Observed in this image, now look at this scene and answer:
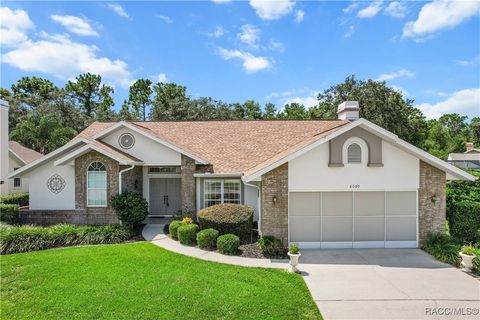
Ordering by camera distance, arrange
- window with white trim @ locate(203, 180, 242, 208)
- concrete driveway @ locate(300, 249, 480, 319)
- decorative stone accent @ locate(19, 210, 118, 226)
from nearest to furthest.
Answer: concrete driveway @ locate(300, 249, 480, 319)
decorative stone accent @ locate(19, 210, 118, 226)
window with white trim @ locate(203, 180, 242, 208)

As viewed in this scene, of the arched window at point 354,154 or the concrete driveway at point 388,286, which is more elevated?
the arched window at point 354,154

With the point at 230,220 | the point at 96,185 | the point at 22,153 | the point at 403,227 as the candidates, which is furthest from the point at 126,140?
the point at 22,153

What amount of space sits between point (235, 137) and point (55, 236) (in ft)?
37.8

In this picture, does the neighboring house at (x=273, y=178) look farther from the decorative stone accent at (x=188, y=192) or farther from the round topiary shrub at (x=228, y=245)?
the round topiary shrub at (x=228, y=245)

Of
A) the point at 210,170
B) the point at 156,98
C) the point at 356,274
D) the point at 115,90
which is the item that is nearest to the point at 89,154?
the point at 210,170

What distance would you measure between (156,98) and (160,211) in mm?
38904

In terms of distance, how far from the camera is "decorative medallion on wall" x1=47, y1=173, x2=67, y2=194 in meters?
15.9

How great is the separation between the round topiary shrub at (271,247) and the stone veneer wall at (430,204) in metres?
6.15

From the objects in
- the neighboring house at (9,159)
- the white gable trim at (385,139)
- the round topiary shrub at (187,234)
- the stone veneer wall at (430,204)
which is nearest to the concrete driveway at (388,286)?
the stone veneer wall at (430,204)

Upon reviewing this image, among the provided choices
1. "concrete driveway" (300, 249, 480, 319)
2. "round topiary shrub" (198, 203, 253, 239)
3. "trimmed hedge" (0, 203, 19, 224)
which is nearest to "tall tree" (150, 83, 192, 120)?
"trimmed hedge" (0, 203, 19, 224)

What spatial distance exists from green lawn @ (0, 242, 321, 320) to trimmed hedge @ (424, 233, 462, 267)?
5965 mm

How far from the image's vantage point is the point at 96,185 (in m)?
15.4

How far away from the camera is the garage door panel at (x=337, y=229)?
1252 centimetres

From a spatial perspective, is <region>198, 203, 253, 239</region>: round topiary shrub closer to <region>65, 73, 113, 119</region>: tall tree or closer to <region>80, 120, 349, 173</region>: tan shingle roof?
<region>80, 120, 349, 173</region>: tan shingle roof
